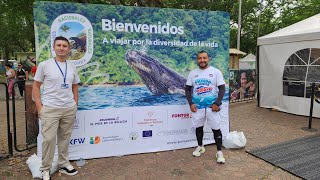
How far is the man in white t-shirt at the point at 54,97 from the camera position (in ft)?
11.1

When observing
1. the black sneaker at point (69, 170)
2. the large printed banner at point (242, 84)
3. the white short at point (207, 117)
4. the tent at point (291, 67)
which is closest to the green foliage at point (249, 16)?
the large printed banner at point (242, 84)

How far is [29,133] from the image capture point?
4.82 meters

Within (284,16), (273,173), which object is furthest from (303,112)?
(284,16)

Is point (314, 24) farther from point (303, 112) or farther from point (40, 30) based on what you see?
point (40, 30)

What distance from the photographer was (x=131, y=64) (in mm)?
4441

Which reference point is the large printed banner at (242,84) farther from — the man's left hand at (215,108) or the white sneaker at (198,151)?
the man's left hand at (215,108)

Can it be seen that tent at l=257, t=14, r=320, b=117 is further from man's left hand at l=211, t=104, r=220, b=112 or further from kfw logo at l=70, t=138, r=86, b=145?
kfw logo at l=70, t=138, r=86, b=145

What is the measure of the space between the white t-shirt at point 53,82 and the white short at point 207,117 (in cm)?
202

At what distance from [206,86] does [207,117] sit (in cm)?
51

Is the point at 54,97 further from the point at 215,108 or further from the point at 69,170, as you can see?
the point at 215,108

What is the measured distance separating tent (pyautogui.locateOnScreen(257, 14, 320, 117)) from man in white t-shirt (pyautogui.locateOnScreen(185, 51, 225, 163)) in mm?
4504

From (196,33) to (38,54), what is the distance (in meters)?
2.61

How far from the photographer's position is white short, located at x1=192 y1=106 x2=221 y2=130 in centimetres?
425

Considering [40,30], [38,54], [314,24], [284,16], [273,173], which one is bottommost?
[273,173]
